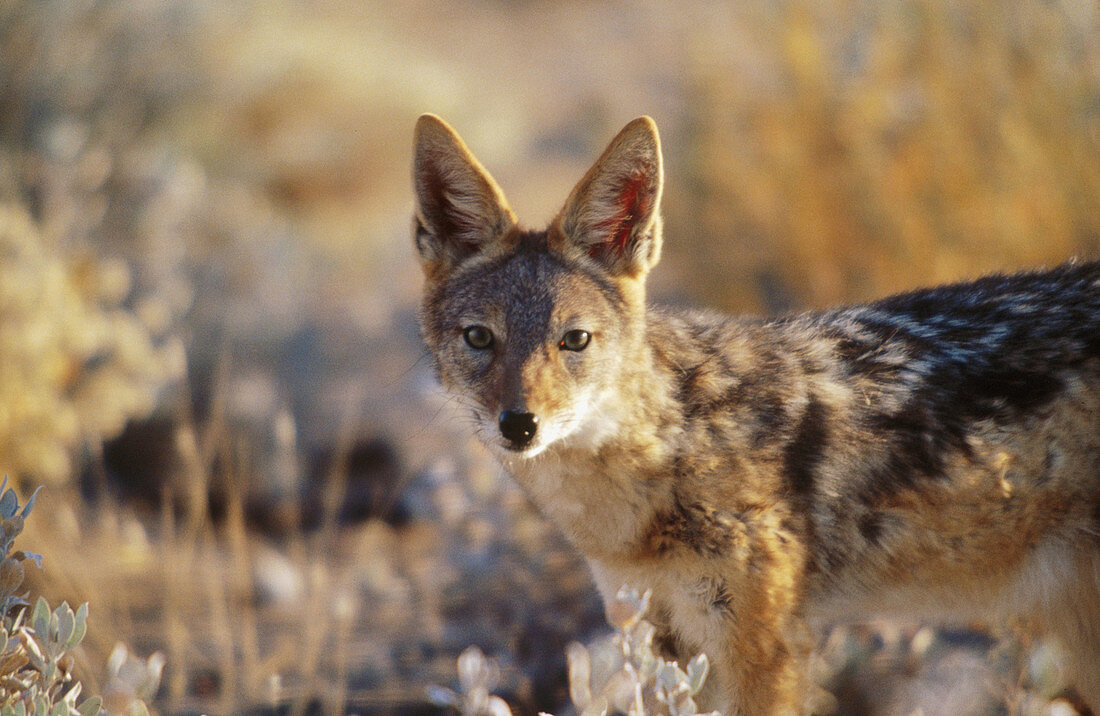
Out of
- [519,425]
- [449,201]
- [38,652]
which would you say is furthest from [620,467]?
[38,652]

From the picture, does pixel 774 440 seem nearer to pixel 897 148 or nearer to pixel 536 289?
pixel 536 289

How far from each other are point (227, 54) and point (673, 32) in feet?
29.5

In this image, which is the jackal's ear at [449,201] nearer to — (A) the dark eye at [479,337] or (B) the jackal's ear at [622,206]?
(B) the jackal's ear at [622,206]

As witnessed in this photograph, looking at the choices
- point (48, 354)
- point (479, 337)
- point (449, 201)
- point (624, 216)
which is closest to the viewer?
point (479, 337)

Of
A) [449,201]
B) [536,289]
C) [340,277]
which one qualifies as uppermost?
[449,201]

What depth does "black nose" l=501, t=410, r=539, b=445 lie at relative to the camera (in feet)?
9.46

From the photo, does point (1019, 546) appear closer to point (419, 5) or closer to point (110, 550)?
point (110, 550)

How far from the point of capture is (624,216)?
3.32 m

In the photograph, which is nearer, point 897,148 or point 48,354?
point 48,354

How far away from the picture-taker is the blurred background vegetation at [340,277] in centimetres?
454

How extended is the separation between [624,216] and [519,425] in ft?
2.92

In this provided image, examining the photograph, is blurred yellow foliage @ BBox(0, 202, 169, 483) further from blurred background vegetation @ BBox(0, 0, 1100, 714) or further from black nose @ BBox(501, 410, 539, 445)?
black nose @ BBox(501, 410, 539, 445)

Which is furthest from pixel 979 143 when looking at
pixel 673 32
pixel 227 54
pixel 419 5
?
pixel 419 5

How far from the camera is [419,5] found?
19.1 metres
